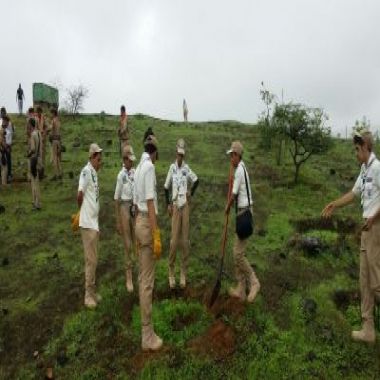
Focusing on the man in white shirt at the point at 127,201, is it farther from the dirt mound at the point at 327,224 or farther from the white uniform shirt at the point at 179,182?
the dirt mound at the point at 327,224

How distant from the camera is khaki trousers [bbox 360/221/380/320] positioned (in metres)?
8.81

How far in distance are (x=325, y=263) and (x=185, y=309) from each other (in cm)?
444

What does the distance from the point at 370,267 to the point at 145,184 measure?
12.9 feet

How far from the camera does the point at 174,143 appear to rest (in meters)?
28.8

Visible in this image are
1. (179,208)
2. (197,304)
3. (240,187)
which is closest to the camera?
(240,187)

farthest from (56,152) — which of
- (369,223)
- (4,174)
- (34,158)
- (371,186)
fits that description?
(369,223)

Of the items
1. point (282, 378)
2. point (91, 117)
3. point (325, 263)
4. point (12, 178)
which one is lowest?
point (282, 378)

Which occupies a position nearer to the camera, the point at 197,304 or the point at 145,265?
the point at 145,265

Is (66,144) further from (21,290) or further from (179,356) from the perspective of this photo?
(179,356)

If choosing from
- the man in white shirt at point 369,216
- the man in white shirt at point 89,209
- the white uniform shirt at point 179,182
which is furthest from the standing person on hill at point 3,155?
the man in white shirt at point 369,216

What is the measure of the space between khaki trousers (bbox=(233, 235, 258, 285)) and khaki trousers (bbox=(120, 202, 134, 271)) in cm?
258

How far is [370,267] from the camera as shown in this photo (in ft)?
29.2

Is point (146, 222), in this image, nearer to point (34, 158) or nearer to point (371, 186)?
point (371, 186)

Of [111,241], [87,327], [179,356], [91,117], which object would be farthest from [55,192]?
[91,117]
